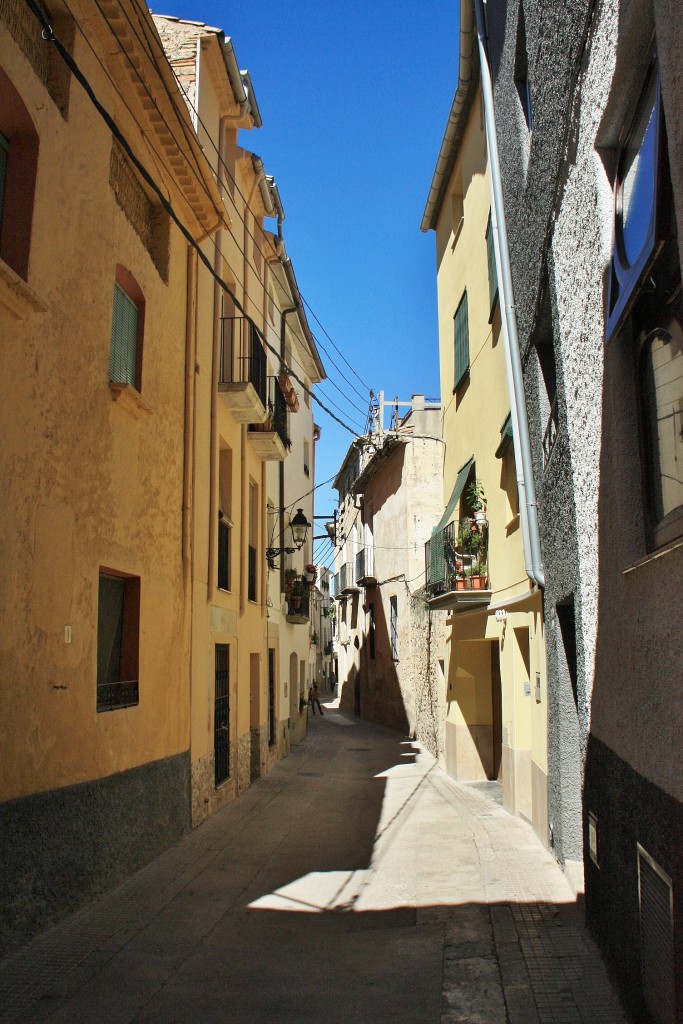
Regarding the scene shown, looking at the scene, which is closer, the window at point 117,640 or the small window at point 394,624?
the window at point 117,640

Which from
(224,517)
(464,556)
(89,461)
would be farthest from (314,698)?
(89,461)

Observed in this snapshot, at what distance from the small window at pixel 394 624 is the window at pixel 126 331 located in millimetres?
17496

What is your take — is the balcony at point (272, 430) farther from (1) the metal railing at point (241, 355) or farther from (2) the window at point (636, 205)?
(2) the window at point (636, 205)

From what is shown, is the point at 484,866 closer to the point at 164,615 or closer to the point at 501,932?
the point at 501,932

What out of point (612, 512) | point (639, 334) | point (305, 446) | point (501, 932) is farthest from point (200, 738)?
point (305, 446)

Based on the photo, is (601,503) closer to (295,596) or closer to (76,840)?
(76,840)

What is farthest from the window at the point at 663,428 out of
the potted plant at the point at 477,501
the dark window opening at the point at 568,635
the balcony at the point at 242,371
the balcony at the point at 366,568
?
the balcony at the point at 366,568

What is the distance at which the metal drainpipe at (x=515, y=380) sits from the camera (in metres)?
8.66

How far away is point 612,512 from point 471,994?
2.98 m

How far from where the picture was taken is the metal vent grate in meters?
3.76

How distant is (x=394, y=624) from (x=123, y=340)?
1860cm

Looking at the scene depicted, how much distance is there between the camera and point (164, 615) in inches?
380

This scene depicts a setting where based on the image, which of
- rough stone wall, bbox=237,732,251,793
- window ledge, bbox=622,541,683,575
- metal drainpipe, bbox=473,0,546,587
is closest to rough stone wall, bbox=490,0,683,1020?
window ledge, bbox=622,541,683,575

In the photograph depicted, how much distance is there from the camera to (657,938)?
4020 mm
